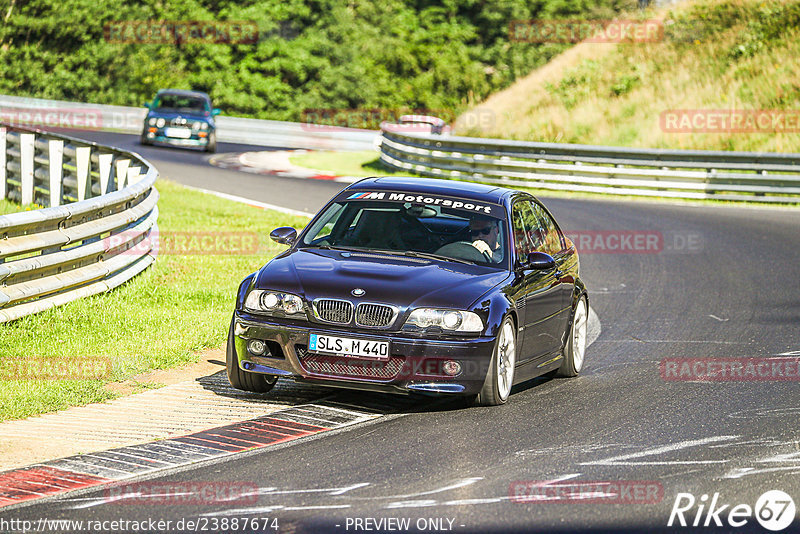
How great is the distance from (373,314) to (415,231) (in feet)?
4.62

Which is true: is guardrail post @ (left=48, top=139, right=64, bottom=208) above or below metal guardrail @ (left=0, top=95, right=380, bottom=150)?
above

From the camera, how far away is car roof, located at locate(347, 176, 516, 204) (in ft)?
30.6

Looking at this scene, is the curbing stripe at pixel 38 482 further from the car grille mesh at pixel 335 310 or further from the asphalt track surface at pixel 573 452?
the car grille mesh at pixel 335 310

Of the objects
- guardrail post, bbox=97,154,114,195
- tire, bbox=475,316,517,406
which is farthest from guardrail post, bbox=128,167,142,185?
tire, bbox=475,316,517,406

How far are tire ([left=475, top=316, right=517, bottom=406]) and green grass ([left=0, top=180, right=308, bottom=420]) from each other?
8.41 ft

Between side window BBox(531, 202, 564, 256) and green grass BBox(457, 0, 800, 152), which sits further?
green grass BBox(457, 0, 800, 152)

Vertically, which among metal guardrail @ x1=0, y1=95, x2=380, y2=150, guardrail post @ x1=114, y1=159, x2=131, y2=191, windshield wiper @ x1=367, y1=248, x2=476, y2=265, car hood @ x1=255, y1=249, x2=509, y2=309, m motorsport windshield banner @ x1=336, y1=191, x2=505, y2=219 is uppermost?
m motorsport windshield banner @ x1=336, y1=191, x2=505, y2=219

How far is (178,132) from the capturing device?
113ft

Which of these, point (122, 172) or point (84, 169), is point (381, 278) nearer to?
point (122, 172)

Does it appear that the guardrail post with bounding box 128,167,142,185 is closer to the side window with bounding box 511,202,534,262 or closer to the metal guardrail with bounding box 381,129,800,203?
the side window with bounding box 511,202,534,262

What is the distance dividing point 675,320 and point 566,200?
530 inches

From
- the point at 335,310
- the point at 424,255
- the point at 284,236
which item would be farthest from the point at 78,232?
the point at 335,310

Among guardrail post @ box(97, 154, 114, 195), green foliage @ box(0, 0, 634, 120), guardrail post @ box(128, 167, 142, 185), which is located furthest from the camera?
green foliage @ box(0, 0, 634, 120)

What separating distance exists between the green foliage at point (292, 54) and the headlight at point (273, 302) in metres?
40.5
